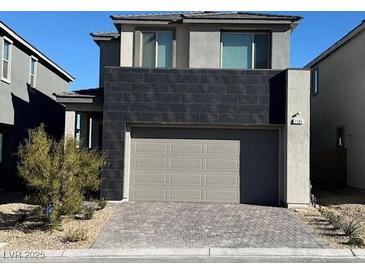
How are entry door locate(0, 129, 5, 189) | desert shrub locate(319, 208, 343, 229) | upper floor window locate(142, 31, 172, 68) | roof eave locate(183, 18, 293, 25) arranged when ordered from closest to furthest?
desert shrub locate(319, 208, 343, 229) < roof eave locate(183, 18, 293, 25) < upper floor window locate(142, 31, 172, 68) < entry door locate(0, 129, 5, 189)

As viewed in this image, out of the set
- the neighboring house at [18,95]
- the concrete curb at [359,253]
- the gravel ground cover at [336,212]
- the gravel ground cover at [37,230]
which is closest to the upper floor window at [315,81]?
the gravel ground cover at [336,212]

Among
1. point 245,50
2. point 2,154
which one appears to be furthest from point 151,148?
point 2,154

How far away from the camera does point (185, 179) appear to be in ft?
48.6

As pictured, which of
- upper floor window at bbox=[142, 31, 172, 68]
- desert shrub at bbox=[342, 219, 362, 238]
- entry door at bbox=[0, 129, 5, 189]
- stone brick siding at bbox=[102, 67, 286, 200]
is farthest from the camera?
entry door at bbox=[0, 129, 5, 189]

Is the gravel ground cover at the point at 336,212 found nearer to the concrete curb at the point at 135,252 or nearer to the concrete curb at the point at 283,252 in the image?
the concrete curb at the point at 283,252

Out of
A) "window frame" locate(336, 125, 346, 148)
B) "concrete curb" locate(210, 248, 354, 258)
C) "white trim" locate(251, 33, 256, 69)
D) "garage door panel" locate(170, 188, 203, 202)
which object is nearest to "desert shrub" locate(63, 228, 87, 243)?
"concrete curb" locate(210, 248, 354, 258)

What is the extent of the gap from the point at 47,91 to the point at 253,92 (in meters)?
11.6

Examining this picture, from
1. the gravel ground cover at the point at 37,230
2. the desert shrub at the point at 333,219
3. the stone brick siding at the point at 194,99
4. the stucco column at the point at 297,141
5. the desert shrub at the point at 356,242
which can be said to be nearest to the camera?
the gravel ground cover at the point at 37,230

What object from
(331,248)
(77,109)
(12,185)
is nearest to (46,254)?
(331,248)

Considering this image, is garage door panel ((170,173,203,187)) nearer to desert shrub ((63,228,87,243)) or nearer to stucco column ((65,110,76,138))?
stucco column ((65,110,76,138))

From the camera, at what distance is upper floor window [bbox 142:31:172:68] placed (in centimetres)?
1620

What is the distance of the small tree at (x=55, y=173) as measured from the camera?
1091cm

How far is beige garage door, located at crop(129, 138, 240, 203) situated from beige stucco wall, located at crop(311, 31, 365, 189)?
5303 mm

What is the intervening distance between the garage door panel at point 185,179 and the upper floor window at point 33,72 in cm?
860
